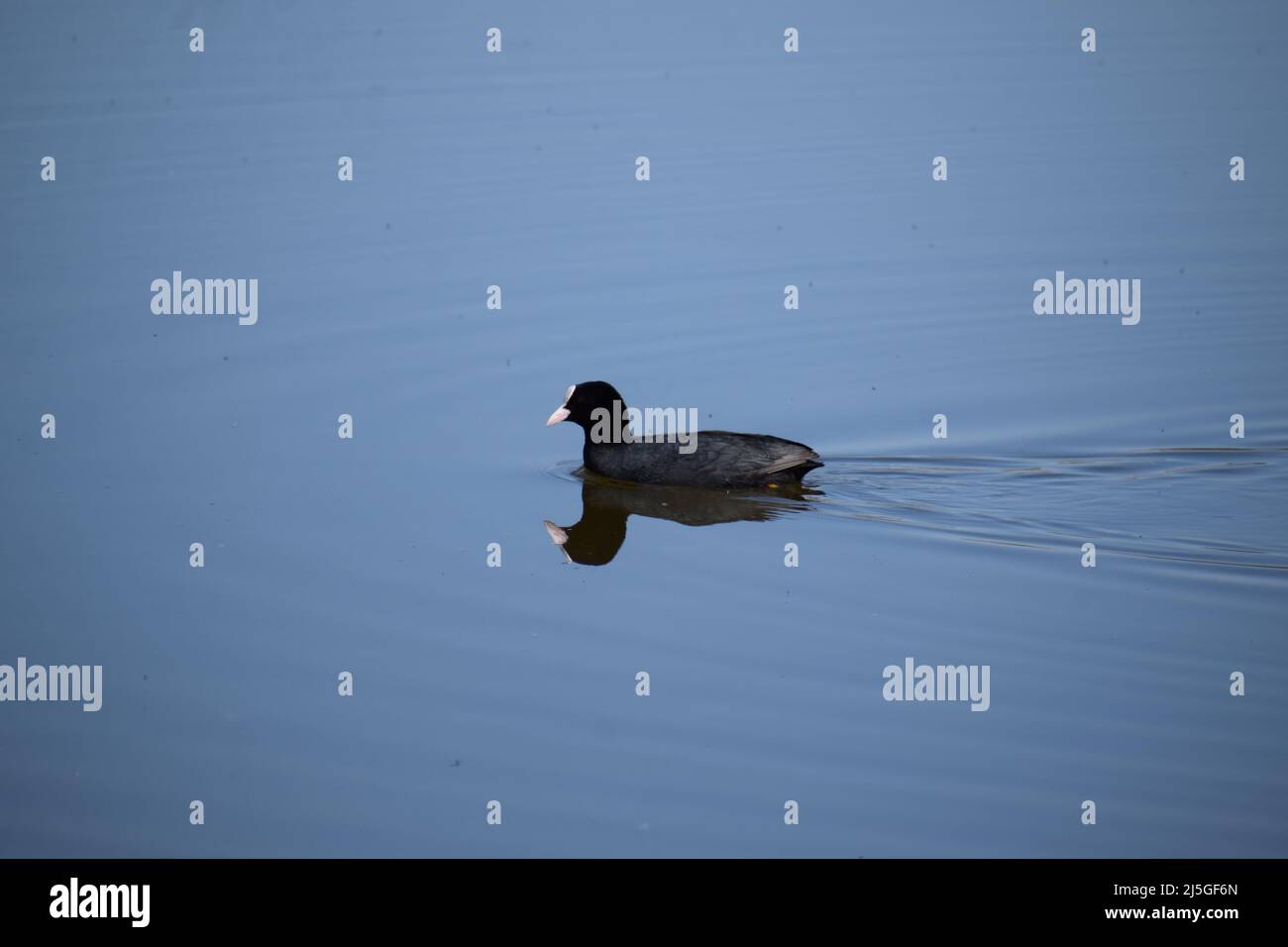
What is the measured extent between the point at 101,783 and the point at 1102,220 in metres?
12.6

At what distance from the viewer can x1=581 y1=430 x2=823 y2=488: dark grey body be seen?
11641mm

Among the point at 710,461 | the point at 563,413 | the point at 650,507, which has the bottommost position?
the point at 650,507

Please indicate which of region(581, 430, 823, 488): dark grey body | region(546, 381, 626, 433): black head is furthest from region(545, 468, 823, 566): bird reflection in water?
region(546, 381, 626, 433): black head

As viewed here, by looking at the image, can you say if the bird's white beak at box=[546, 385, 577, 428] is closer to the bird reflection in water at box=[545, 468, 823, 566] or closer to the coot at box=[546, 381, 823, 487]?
the coot at box=[546, 381, 823, 487]

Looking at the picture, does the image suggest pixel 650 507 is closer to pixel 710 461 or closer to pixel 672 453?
pixel 672 453

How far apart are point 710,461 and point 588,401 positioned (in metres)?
1.13

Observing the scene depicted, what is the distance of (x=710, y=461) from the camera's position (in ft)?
39.1

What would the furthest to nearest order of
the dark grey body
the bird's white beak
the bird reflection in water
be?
the bird's white beak, the dark grey body, the bird reflection in water

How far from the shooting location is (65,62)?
22031 mm

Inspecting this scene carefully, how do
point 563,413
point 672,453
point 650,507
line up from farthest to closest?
point 563,413 < point 672,453 < point 650,507

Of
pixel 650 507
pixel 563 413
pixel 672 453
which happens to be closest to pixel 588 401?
pixel 563 413

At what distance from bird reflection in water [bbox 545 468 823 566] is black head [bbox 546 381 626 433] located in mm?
501

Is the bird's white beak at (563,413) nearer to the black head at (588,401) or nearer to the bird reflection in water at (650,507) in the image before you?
the black head at (588,401)

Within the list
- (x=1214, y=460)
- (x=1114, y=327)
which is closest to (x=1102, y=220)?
(x=1114, y=327)
